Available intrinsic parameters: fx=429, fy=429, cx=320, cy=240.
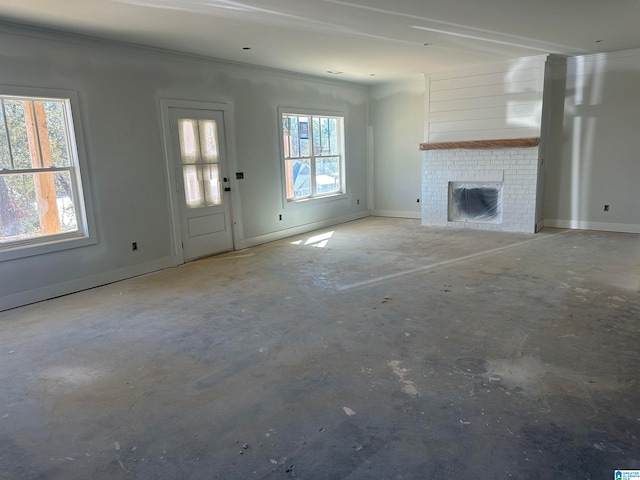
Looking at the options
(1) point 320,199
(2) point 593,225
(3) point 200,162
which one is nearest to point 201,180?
(3) point 200,162

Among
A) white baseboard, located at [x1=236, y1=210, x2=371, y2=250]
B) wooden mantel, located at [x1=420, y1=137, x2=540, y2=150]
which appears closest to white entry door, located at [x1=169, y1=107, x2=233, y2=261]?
white baseboard, located at [x1=236, y1=210, x2=371, y2=250]

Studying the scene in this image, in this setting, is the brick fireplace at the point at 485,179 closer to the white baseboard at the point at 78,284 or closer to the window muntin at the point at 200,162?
the window muntin at the point at 200,162

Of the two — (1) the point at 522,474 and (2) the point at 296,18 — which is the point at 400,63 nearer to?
(2) the point at 296,18

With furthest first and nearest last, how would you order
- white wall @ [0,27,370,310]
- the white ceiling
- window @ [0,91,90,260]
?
white wall @ [0,27,370,310] < window @ [0,91,90,260] < the white ceiling

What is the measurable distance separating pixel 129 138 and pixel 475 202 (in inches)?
213

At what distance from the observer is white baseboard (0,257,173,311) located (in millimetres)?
4148

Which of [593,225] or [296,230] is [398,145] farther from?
[593,225]

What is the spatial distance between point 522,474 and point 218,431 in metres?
1.44

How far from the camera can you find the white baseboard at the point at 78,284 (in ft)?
13.6

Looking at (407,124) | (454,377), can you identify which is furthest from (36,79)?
(407,124)

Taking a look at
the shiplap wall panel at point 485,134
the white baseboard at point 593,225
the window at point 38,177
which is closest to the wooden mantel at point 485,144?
the shiplap wall panel at point 485,134

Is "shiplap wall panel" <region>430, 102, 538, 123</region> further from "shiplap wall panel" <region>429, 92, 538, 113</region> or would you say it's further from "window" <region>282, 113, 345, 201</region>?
"window" <region>282, 113, 345, 201</region>

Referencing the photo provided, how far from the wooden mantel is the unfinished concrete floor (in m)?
2.40

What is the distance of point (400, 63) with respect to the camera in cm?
639
